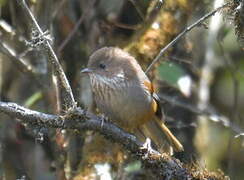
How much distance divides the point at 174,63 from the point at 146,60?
10.2 inches

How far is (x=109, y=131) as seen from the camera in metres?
3.71

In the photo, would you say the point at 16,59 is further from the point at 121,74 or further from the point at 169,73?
the point at 169,73

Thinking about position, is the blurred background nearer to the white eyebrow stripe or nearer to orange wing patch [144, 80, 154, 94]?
orange wing patch [144, 80, 154, 94]

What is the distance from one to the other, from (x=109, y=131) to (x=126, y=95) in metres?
0.92

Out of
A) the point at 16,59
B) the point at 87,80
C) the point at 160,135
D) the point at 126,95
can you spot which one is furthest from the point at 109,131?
the point at 87,80

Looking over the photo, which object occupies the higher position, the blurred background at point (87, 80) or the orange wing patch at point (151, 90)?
the blurred background at point (87, 80)

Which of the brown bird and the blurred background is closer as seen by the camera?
the brown bird

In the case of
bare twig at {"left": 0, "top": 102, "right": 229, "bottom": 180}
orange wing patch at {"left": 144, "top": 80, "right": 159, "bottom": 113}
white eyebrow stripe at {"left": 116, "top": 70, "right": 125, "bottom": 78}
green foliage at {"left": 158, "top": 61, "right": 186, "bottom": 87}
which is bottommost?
bare twig at {"left": 0, "top": 102, "right": 229, "bottom": 180}

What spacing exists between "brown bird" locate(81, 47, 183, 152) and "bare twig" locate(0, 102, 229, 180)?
75cm

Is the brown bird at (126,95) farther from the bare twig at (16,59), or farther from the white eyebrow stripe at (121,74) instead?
the bare twig at (16,59)

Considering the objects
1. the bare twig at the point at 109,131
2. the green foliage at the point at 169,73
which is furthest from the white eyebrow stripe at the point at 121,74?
the bare twig at the point at 109,131

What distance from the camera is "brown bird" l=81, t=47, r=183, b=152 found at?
460cm

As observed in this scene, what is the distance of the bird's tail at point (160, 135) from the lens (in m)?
4.87

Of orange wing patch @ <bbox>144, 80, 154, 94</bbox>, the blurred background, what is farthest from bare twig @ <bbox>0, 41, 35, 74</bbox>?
orange wing patch @ <bbox>144, 80, 154, 94</bbox>
